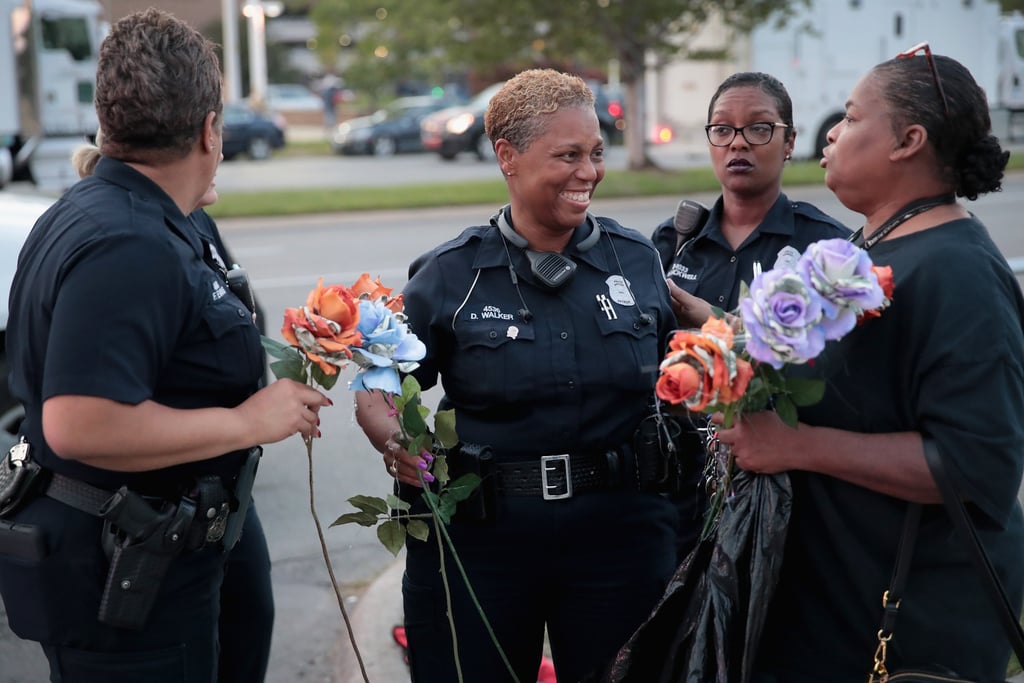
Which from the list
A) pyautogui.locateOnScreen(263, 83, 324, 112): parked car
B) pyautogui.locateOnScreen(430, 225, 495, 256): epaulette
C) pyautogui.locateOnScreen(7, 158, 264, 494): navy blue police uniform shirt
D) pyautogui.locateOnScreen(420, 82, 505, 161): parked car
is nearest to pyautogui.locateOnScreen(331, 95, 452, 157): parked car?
pyautogui.locateOnScreen(420, 82, 505, 161): parked car

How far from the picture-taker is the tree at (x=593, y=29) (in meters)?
18.0

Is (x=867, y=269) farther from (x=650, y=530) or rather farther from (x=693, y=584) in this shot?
(x=650, y=530)

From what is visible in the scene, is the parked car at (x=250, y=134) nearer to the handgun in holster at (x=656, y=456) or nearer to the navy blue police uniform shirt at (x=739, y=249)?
the navy blue police uniform shirt at (x=739, y=249)

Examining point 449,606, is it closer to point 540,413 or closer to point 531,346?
point 540,413

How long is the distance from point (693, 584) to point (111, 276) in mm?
1278

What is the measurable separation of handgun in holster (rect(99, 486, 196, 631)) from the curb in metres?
1.74

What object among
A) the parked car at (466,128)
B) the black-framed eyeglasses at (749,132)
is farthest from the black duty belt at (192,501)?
the parked car at (466,128)

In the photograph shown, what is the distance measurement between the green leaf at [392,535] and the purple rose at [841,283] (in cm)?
107

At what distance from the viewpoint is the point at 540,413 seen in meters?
2.73

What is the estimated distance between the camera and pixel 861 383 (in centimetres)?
220

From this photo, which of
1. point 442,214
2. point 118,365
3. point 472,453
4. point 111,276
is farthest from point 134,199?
point 442,214

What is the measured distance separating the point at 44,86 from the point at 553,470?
48.0 feet

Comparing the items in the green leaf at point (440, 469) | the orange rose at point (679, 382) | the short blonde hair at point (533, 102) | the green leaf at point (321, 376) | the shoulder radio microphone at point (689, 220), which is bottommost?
Answer: the green leaf at point (440, 469)

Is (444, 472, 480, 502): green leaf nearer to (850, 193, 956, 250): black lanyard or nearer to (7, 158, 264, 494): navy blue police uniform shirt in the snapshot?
(7, 158, 264, 494): navy blue police uniform shirt
